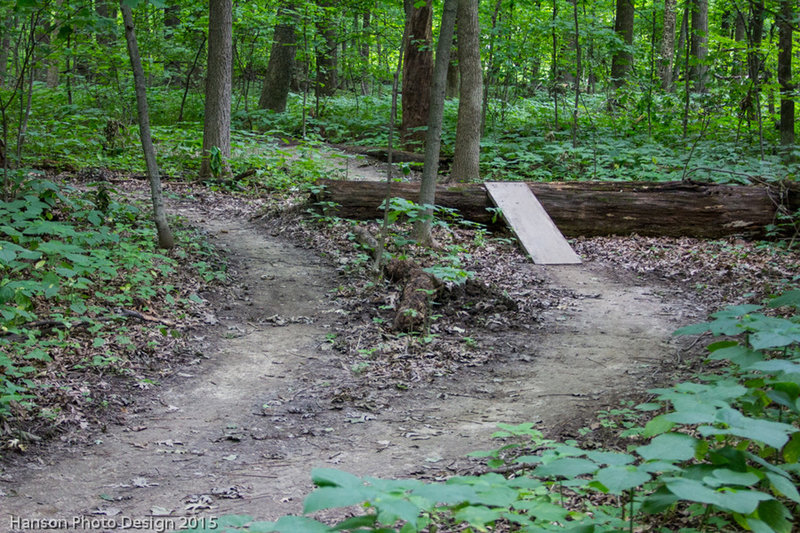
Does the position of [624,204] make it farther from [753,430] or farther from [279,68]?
[279,68]

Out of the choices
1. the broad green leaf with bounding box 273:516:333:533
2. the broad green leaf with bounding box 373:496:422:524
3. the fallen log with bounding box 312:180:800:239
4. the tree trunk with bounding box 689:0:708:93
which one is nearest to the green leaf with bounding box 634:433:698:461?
the broad green leaf with bounding box 373:496:422:524

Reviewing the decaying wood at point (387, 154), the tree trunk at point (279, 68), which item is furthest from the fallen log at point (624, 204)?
the tree trunk at point (279, 68)

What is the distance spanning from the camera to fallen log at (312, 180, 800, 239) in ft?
28.6

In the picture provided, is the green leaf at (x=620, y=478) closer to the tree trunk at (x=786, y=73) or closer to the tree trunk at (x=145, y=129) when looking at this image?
the tree trunk at (x=145, y=129)

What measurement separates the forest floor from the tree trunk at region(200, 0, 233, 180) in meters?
3.43

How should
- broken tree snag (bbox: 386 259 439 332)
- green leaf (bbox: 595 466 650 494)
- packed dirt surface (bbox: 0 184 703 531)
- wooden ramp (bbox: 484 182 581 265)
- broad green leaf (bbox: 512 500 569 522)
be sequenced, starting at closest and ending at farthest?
green leaf (bbox: 595 466 650 494) → broad green leaf (bbox: 512 500 569 522) → packed dirt surface (bbox: 0 184 703 531) → broken tree snag (bbox: 386 259 439 332) → wooden ramp (bbox: 484 182 581 265)

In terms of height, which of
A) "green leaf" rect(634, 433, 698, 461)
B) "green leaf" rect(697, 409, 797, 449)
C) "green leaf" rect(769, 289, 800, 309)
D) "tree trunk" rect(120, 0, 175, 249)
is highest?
"tree trunk" rect(120, 0, 175, 249)

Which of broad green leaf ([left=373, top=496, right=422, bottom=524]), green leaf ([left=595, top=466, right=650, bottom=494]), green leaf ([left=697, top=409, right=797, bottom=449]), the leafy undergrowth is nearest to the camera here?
broad green leaf ([left=373, top=496, right=422, bottom=524])

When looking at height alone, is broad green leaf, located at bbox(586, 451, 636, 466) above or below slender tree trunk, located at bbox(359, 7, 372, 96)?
below

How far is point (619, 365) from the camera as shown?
486 cm

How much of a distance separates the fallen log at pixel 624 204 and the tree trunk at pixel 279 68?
7.89 meters

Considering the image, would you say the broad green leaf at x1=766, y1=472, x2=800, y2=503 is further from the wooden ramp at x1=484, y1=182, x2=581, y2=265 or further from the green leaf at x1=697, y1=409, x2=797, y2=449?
the wooden ramp at x1=484, y1=182, x2=581, y2=265

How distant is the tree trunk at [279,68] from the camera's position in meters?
15.8

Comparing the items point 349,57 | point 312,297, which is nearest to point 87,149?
point 312,297
